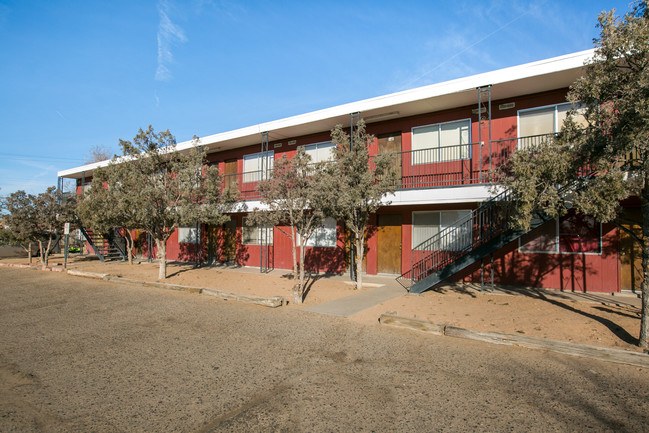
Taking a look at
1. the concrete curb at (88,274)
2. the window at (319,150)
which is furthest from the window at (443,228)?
the concrete curb at (88,274)

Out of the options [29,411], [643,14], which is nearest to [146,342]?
[29,411]

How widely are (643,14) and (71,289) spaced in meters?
15.9

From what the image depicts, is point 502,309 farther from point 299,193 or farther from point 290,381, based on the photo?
point 290,381

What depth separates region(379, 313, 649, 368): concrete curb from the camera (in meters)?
5.24

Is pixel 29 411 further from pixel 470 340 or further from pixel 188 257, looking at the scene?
pixel 188 257

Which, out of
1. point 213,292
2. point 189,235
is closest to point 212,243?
point 189,235

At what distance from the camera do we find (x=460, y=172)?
1230cm

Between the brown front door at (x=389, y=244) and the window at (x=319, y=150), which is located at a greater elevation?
the window at (x=319, y=150)

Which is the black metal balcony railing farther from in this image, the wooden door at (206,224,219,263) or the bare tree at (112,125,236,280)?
the wooden door at (206,224,219,263)

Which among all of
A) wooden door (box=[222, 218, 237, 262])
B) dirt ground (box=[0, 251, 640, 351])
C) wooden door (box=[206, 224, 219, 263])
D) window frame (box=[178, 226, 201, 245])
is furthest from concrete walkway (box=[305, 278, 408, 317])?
window frame (box=[178, 226, 201, 245])

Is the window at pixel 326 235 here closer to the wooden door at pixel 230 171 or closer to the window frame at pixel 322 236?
the window frame at pixel 322 236

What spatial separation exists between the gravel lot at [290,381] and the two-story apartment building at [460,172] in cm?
495

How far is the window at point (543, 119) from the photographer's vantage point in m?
A: 10.9

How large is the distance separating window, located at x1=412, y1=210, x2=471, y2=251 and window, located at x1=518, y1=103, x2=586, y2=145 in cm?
315
